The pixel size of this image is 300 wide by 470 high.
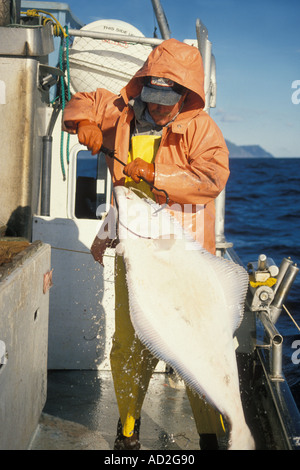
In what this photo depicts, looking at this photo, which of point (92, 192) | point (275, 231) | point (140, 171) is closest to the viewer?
point (140, 171)

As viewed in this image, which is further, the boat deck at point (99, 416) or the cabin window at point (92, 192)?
the cabin window at point (92, 192)

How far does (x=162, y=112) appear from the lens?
3.02 meters

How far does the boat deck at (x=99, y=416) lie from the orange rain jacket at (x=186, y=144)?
1316 mm

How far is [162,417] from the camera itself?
3803 millimetres

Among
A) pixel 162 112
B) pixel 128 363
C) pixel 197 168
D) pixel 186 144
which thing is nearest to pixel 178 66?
pixel 162 112

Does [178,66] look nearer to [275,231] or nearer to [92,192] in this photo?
[92,192]

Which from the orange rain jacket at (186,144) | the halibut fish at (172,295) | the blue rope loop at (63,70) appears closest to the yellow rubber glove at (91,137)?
the orange rain jacket at (186,144)

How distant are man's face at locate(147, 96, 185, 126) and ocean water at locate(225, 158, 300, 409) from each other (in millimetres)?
3791

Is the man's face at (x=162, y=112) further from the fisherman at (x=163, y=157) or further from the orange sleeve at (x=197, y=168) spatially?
the orange sleeve at (x=197, y=168)

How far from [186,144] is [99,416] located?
2041 mm

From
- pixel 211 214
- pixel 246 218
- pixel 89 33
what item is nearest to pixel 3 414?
pixel 211 214

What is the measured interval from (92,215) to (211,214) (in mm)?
2978

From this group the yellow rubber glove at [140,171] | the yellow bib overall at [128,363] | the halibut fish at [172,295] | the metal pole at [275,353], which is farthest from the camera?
the metal pole at [275,353]

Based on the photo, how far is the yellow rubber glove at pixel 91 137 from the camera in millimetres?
3053
